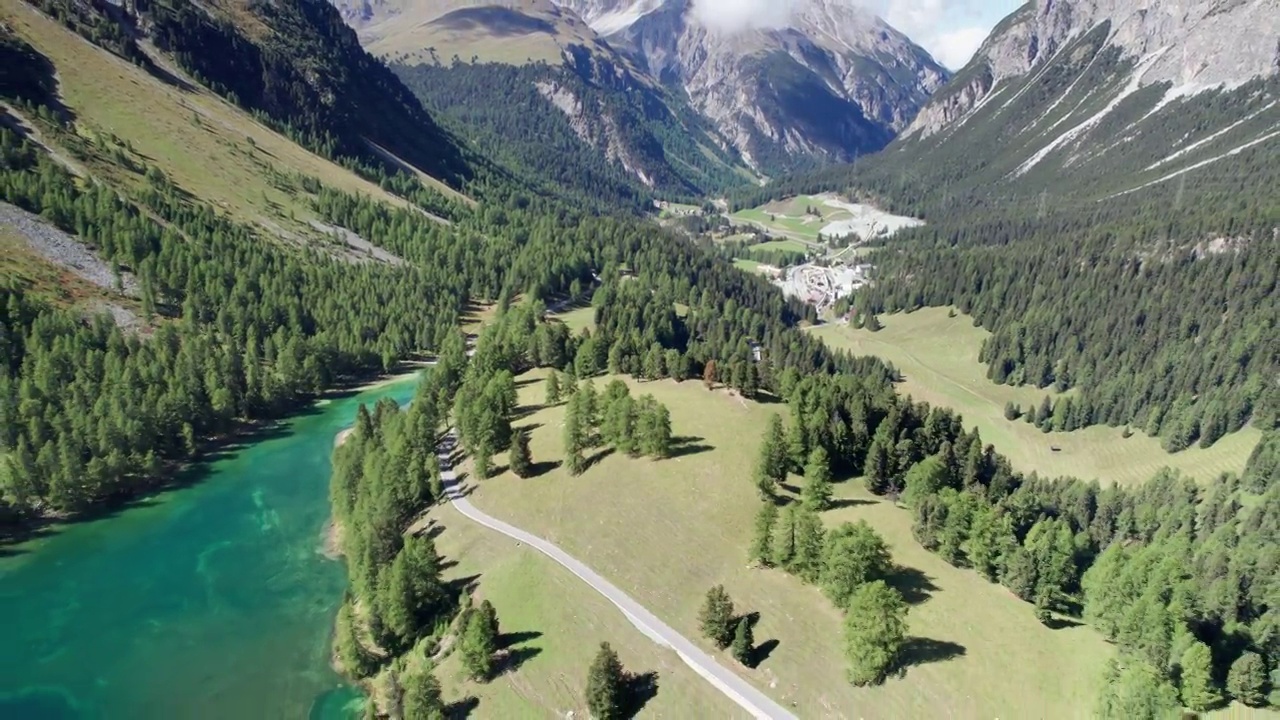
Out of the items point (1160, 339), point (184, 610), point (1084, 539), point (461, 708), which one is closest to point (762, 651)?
point (461, 708)

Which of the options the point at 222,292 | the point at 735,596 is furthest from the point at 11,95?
the point at 735,596

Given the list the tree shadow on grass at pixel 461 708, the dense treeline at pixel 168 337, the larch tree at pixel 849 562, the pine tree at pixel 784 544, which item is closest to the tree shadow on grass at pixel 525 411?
the tree shadow on grass at pixel 461 708

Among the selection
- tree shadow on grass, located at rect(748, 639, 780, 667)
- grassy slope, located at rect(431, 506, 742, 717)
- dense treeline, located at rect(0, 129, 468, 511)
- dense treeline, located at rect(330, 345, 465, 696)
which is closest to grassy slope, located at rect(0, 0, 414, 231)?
dense treeline, located at rect(0, 129, 468, 511)

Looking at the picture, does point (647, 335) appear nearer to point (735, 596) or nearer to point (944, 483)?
point (944, 483)

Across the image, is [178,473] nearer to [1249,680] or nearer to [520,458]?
[520,458]

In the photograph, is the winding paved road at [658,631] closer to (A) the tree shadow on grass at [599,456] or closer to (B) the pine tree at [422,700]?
(A) the tree shadow on grass at [599,456]

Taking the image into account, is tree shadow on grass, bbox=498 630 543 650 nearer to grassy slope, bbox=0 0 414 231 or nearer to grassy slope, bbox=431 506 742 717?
grassy slope, bbox=431 506 742 717

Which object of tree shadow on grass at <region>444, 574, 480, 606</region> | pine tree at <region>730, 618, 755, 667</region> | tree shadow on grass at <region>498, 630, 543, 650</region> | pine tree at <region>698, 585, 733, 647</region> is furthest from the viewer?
tree shadow on grass at <region>444, 574, 480, 606</region>
